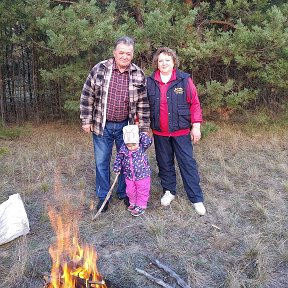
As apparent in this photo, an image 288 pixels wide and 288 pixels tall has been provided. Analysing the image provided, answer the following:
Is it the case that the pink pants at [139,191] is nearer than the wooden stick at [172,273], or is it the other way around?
the wooden stick at [172,273]

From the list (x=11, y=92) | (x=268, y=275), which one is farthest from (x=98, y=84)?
(x=11, y=92)

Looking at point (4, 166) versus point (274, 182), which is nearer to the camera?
point (274, 182)

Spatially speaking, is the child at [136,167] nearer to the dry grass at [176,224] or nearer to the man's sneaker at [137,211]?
the man's sneaker at [137,211]

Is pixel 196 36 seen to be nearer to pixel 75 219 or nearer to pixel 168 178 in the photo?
pixel 168 178

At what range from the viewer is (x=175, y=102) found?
3.90 metres

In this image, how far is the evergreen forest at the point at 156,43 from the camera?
6.04 metres

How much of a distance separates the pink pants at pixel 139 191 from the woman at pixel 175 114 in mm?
365

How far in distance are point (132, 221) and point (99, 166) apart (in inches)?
26.9

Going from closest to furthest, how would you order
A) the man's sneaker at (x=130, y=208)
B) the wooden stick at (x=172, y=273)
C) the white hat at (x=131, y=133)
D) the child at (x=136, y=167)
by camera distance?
1. the wooden stick at (x=172, y=273)
2. the white hat at (x=131, y=133)
3. the child at (x=136, y=167)
4. the man's sneaker at (x=130, y=208)

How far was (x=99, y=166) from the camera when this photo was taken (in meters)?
4.18

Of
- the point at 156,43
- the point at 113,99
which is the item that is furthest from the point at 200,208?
the point at 156,43

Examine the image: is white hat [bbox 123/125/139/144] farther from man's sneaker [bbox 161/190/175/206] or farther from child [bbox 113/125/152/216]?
man's sneaker [bbox 161/190/175/206]

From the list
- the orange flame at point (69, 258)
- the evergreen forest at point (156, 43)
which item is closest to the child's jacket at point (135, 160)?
the orange flame at point (69, 258)

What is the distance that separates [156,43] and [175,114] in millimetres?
2742
